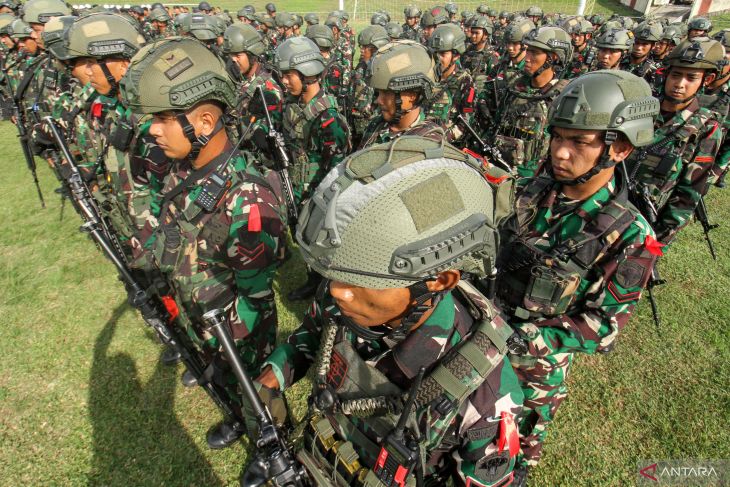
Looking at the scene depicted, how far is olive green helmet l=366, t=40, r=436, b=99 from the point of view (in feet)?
14.4

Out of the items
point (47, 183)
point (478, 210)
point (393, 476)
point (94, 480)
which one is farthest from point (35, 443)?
point (47, 183)

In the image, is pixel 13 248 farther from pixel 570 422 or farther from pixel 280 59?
pixel 570 422

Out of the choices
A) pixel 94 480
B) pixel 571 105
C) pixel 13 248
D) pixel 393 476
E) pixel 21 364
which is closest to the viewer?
pixel 393 476

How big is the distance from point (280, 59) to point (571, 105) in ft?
14.6

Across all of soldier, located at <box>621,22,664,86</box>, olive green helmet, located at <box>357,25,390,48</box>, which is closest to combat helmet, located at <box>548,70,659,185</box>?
soldier, located at <box>621,22,664,86</box>

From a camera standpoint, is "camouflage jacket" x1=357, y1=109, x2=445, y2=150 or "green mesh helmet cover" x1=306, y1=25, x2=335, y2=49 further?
"green mesh helmet cover" x1=306, y1=25, x2=335, y2=49

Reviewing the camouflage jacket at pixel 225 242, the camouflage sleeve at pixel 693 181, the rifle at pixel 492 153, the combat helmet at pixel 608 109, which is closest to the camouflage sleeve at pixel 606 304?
the combat helmet at pixel 608 109

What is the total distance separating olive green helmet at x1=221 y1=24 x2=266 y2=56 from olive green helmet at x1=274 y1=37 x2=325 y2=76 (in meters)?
2.53

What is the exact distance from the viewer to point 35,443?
3.83 meters

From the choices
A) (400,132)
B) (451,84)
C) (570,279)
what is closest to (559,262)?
(570,279)

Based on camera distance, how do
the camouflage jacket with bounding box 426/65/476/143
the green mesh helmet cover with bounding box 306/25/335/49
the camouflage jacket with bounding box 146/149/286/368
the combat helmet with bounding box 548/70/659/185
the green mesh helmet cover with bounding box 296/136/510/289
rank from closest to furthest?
the green mesh helmet cover with bounding box 296/136/510/289 → the combat helmet with bounding box 548/70/659/185 → the camouflage jacket with bounding box 146/149/286/368 → the camouflage jacket with bounding box 426/65/476/143 → the green mesh helmet cover with bounding box 306/25/335/49

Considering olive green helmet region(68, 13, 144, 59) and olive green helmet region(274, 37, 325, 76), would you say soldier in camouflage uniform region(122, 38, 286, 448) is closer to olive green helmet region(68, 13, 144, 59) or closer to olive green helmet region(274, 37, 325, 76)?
olive green helmet region(68, 13, 144, 59)

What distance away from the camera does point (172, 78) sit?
2.67 metres

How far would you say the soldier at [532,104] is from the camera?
6051mm
